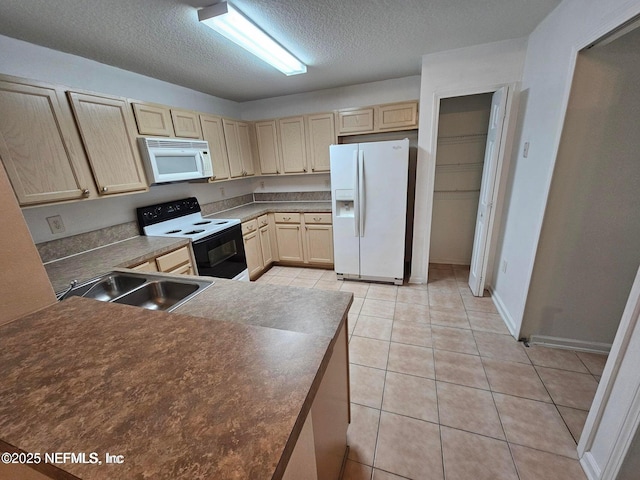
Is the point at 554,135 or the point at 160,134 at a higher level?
the point at 160,134

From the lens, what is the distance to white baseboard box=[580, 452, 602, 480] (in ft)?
3.81

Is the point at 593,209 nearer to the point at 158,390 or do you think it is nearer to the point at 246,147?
the point at 158,390

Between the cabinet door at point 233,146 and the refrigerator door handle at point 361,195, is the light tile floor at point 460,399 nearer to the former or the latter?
the refrigerator door handle at point 361,195

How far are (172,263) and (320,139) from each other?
2.34 metres

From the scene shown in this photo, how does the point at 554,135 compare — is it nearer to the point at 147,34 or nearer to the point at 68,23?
the point at 147,34

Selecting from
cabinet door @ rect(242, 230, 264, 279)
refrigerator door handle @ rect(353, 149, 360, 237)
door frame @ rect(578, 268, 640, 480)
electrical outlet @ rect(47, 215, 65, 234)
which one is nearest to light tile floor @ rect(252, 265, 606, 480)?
door frame @ rect(578, 268, 640, 480)

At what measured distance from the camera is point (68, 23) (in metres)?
1.57

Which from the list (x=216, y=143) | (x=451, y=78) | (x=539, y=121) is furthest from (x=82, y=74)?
(x=539, y=121)

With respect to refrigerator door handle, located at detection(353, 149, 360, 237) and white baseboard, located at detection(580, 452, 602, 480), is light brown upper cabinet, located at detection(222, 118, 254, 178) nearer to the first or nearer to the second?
refrigerator door handle, located at detection(353, 149, 360, 237)

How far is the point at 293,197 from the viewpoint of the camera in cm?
404

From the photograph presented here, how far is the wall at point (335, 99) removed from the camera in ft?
10.4

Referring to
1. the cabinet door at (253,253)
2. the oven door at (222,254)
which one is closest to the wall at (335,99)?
the cabinet door at (253,253)

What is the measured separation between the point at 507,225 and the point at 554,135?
95 cm

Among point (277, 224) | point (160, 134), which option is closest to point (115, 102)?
point (160, 134)
